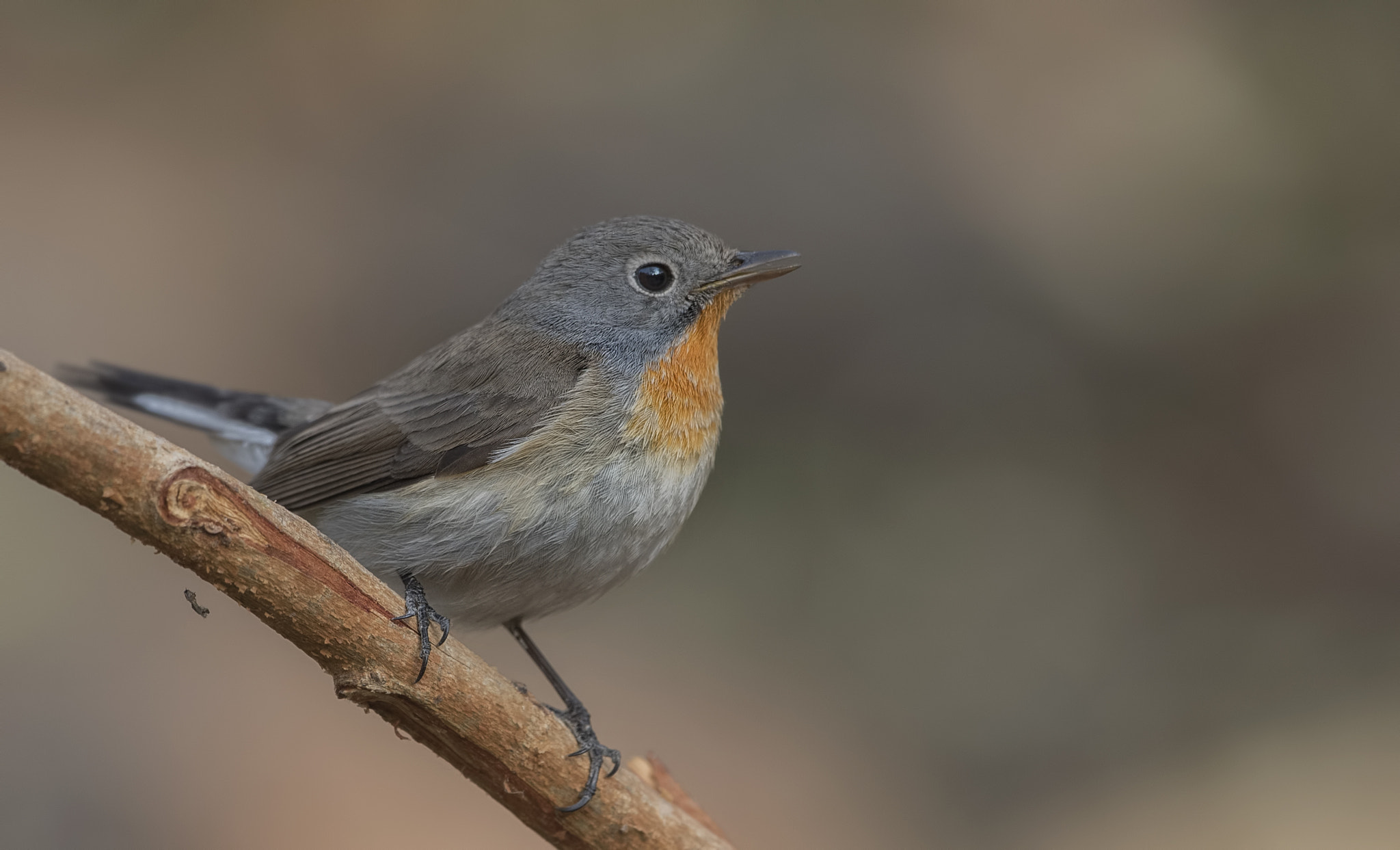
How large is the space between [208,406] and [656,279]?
207cm

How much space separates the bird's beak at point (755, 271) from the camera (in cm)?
455

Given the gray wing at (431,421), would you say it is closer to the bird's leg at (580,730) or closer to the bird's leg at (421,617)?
the bird's leg at (421,617)

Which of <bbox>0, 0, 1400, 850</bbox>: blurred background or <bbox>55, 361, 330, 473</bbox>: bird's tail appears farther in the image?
<bbox>0, 0, 1400, 850</bbox>: blurred background

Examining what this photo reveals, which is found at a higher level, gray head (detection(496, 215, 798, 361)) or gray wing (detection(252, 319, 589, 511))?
gray head (detection(496, 215, 798, 361))

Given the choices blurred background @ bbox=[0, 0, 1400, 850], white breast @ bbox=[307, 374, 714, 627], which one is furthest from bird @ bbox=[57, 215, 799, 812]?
blurred background @ bbox=[0, 0, 1400, 850]

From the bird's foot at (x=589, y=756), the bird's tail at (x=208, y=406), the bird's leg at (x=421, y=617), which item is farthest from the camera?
the bird's tail at (x=208, y=406)

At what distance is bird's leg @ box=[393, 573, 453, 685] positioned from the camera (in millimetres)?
3170

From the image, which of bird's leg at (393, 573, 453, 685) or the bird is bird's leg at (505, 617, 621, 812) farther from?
bird's leg at (393, 573, 453, 685)

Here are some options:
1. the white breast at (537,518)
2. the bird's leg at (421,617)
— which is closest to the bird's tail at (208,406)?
the white breast at (537,518)

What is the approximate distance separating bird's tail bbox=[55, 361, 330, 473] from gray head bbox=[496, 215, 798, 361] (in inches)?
45.6

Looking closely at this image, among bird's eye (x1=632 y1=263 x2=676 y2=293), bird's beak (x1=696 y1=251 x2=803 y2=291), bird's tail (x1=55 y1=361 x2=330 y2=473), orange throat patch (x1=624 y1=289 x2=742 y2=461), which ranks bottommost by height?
bird's tail (x1=55 y1=361 x2=330 y2=473)

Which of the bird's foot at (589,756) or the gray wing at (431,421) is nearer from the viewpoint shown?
the bird's foot at (589,756)

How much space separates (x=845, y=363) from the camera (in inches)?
356

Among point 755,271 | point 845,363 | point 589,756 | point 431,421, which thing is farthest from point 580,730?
point 845,363
